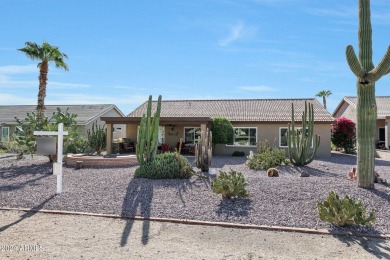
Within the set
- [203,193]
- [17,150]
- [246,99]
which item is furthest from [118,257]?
[246,99]

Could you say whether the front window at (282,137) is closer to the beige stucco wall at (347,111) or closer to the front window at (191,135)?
the front window at (191,135)

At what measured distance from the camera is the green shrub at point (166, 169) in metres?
11.0

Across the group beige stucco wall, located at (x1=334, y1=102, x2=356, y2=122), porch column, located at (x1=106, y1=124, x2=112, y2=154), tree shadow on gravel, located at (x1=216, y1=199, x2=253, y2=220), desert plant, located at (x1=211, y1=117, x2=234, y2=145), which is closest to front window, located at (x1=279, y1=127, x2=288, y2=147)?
desert plant, located at (x1=211, y1=117, x2=234, y2=145)

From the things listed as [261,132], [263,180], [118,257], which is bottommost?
[118,257]

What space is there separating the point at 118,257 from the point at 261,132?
18788mm

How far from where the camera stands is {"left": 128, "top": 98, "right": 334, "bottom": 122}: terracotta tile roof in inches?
920

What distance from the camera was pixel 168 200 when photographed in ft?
27.9

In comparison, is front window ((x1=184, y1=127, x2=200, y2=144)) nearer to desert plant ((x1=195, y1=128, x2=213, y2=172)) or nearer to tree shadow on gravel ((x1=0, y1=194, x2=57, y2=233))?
desert plant ((x1=195, y1=128, x2=213, y2=172))

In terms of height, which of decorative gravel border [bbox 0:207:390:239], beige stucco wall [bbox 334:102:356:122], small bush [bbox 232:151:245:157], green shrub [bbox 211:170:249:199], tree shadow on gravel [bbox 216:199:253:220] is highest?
beige stucco wall [bbox 334:102:356:122]

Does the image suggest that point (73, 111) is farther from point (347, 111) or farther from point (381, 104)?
point (381, 104)

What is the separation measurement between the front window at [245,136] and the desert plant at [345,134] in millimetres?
6853

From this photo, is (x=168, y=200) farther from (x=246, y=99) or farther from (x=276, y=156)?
(x=246, y=99)

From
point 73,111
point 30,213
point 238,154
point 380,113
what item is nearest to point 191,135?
point 238,154

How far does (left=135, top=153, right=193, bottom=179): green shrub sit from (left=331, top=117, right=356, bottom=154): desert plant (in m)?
17.6
